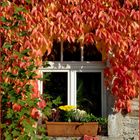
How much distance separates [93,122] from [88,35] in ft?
3.98

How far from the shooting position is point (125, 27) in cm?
679

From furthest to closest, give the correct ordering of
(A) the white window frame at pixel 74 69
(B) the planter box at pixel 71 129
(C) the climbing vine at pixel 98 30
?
(A) the white window frame at pixel 74 69
(B) the planter box at pixel 71 129
(C) the climbing vine at pixel 98 30

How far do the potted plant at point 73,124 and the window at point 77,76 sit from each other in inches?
9.6

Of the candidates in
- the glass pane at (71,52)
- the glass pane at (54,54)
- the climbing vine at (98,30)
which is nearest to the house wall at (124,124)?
the climbing vine at (98,30)

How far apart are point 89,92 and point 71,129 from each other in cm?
65

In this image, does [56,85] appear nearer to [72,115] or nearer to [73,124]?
[72,115]

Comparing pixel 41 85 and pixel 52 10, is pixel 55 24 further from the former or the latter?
pixel 41 85

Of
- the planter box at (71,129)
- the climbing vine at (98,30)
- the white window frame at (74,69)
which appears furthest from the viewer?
the white window frame at (74,69)

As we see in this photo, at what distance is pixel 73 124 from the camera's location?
6875 mm

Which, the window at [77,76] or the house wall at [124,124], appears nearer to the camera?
the house wall at [124,124]

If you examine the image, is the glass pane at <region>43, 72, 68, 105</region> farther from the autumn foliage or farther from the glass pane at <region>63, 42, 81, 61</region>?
the autumn foliage

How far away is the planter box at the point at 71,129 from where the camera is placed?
22.6 feet

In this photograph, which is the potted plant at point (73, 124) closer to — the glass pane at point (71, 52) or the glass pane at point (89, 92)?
the glass pane at point (89, 92)

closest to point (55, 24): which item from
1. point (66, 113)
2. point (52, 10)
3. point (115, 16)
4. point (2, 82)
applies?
point (52, 10)
